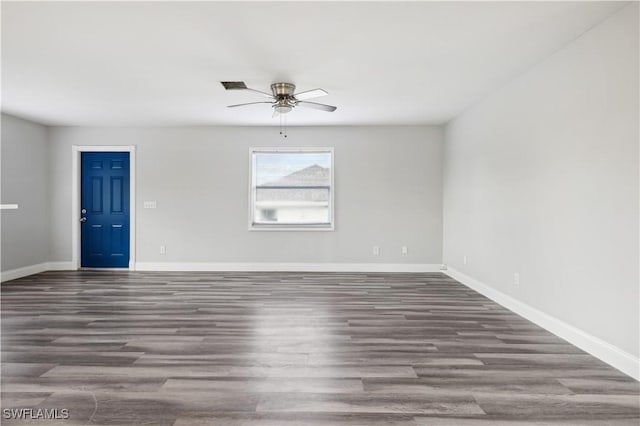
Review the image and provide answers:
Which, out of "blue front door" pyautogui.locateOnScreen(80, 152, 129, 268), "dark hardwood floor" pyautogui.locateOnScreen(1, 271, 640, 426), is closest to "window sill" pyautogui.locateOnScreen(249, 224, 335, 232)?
"dark hardwood floor" pyautogui.locateOnScreen(1, 271, 640, 426)

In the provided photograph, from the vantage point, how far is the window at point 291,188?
6.66 meters

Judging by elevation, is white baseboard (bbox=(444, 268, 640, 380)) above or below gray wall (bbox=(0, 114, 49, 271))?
below

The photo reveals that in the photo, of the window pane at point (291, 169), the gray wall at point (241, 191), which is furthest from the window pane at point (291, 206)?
the gray wall at point (241, 191)

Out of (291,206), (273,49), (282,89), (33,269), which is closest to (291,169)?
(291,206)

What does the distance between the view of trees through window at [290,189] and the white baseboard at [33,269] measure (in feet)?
11.1

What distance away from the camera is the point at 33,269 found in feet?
20.5

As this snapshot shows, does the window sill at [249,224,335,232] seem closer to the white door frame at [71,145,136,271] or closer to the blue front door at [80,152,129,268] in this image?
the white door frame at [71,145,136,271]

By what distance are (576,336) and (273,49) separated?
3.46 m

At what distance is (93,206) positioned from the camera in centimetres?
663

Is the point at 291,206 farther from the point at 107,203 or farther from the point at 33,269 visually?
the point at 33,269

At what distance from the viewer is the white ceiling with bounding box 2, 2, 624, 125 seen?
267 centimetres

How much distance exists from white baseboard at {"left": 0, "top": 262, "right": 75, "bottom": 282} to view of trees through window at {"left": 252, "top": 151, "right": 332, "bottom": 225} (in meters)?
3.39

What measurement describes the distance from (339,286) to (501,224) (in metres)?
2.24

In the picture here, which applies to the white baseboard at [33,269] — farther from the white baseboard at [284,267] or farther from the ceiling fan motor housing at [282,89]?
the ceiling fan motor housing at [282,89]
